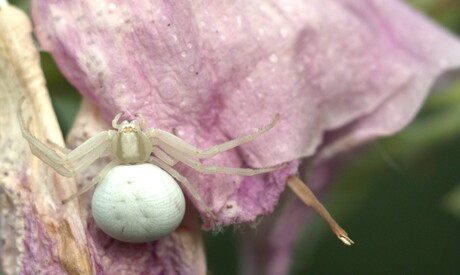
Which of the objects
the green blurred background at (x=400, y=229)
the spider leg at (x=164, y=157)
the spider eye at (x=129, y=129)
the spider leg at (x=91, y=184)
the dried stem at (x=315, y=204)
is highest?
the spider eye at (x=129, y=129)

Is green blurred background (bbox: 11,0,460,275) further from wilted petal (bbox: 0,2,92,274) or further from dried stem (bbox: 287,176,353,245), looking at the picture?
wilted petal (bbox: 0,2,92,274)

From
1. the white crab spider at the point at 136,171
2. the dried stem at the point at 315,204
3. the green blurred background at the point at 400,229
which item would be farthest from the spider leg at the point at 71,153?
the green blurred background at the point at 400,229

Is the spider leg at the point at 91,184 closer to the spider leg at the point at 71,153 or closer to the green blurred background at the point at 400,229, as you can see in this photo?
the spider leg at the point at 71,153

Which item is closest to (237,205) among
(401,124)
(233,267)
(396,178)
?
(401,124)

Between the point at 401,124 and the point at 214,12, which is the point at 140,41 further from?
the point at 401,124

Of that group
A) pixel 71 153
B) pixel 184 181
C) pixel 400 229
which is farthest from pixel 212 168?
pixel 400 229

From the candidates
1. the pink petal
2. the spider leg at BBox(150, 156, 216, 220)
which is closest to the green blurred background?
the pink petal
